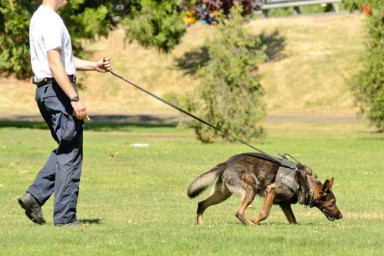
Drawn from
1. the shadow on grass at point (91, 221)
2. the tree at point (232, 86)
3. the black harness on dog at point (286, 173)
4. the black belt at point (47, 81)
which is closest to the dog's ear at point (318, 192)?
the black harness on dog at point (286, 173)

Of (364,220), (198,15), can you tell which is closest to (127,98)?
(198,15)

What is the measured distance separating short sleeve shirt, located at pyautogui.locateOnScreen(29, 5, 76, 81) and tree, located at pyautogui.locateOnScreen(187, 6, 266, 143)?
18975mm

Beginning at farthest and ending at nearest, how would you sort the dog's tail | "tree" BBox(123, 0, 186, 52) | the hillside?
the hillside
"tree" BBox(123, 0, 186, 52)
the dog's tail

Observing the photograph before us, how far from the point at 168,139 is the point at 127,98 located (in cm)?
2202

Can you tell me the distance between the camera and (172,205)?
1545 cm

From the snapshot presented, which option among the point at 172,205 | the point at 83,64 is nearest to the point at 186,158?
the point at 172,205

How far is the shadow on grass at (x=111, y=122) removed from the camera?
134ft

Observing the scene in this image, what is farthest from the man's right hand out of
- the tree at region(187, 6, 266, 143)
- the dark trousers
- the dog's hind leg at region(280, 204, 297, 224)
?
the tree at region(187, 6, 266, 143)

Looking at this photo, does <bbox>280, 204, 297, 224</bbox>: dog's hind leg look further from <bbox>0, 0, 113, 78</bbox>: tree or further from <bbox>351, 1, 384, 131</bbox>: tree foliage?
<bbox>0, 0, 113, 78</bbox>: tree

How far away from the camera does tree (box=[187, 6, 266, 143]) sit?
3006cm

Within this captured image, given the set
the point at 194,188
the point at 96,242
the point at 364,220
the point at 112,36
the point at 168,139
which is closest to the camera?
the point at 96,242

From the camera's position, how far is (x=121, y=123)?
1738 inches

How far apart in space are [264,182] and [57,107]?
2418 millimetres

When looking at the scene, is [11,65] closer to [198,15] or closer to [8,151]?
[8,151]
